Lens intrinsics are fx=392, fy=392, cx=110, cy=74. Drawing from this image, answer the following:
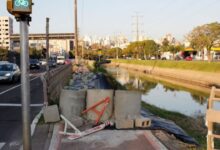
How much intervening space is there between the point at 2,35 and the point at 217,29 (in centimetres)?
8857

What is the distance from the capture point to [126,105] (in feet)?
35.6

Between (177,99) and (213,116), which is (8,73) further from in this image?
(213,116)

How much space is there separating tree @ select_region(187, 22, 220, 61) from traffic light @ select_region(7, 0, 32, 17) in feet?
235

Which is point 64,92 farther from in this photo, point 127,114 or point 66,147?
point 66,147

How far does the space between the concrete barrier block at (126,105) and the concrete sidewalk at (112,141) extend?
117 centimetres

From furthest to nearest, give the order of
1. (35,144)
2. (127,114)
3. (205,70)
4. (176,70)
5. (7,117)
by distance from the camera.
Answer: (176,70) < (205,70) < (7,117) < (127,114) < (35,144)

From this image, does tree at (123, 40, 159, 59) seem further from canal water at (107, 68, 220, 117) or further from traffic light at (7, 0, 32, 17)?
traffic light at (7, 0, 32, 17)

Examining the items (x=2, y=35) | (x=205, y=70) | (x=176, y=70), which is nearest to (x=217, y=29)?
(x=176, y=70)

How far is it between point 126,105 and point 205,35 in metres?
68.2

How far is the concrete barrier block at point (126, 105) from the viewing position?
10844 mm

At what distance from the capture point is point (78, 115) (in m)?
11.2

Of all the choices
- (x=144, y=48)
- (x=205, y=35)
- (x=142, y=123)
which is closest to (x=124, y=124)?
(x=142, y=123)

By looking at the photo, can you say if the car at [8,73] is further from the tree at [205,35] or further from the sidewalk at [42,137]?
the tree at [205,35]

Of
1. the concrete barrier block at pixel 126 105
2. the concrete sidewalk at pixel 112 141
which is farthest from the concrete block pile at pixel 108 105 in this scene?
the concrete sidewalk at pixel 112 141
